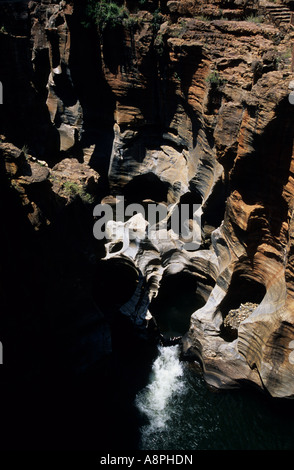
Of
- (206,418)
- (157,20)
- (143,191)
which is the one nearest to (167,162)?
(143,191)

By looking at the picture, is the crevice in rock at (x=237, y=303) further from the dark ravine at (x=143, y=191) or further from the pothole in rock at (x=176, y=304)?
the pothole in rock at (x=176, y=304)

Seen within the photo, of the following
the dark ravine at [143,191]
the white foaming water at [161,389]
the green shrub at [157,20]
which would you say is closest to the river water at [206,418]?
the white foaming water at [161,389]

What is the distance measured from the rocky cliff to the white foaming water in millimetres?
685

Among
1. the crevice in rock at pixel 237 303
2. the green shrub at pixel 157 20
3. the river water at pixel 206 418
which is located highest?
the green shrub at pixel 157 20

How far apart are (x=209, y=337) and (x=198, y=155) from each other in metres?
7.30

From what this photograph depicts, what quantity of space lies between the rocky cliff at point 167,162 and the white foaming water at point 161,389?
27.0 inches

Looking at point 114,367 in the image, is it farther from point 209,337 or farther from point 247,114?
point 247,114

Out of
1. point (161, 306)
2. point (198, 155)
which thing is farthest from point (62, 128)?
point (161, 306)

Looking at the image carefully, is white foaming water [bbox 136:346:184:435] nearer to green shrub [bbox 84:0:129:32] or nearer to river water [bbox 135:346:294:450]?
river water [bbox 135:346:294:450]

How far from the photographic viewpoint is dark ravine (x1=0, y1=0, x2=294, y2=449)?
9664 millimetres

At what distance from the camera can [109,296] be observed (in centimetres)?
1538

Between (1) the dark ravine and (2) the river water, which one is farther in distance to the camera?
(2) the river water

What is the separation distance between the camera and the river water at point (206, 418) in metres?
11.2

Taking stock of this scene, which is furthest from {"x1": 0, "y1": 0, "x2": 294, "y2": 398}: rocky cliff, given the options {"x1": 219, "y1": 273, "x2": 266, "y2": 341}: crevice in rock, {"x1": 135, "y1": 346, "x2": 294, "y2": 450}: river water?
{"x1": 135, "y1": 346, "x2": 294, "y2": 450}: river water
